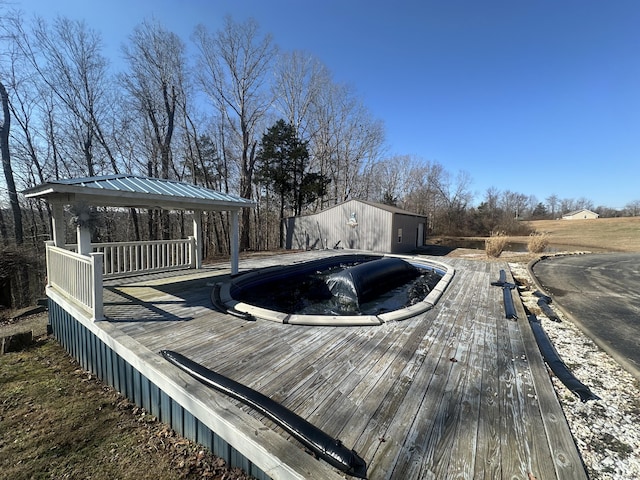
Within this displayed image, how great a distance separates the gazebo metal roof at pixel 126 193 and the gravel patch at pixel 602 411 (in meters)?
5.09

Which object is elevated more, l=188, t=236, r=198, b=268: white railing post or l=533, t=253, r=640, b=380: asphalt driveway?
l=188, t=236, r=198, b=268: white railing post

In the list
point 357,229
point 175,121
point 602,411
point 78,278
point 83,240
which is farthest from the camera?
point 175,121

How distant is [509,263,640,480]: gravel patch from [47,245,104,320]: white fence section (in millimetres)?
4531

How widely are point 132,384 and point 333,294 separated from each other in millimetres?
3977

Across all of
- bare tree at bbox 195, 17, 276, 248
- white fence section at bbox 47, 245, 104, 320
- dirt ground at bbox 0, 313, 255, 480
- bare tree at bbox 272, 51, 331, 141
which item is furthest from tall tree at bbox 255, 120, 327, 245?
dirt ground at bbox 0, 313, 255, 480

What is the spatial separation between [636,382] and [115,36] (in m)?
18.7

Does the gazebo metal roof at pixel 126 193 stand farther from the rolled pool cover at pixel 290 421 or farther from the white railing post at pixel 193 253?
the rolled pool cover at pixel 290 421

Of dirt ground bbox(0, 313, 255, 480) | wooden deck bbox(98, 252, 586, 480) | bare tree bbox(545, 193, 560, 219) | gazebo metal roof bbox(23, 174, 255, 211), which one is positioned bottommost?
dirt ground bbox(0, 313, 255, 480)

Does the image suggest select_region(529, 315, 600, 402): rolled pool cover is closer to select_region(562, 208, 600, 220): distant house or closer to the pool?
the pool

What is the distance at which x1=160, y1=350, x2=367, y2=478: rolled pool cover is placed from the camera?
1358 millimetres

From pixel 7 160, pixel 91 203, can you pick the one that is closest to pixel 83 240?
pixel 91 203

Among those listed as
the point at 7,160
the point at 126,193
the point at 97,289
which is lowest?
the point at 97,289

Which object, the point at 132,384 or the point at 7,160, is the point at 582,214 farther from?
the point at 7,160

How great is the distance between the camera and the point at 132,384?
2609 mm
